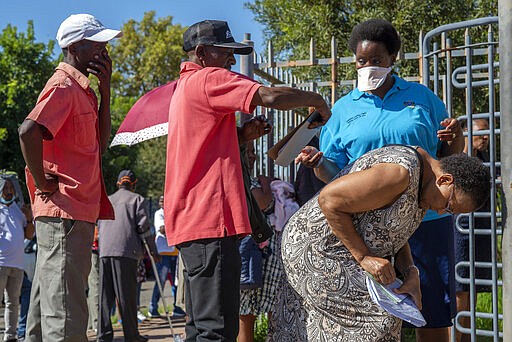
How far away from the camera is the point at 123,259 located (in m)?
8.55

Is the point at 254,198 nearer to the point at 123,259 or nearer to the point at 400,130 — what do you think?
the point at 400,130

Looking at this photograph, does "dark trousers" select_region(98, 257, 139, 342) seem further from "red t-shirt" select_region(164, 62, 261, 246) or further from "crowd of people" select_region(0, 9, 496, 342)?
"red t-shirt" select_region(164, 62, 261, 246)

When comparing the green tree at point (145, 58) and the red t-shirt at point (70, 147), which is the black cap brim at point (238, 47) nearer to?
the red t-shirt at point (70, 147)

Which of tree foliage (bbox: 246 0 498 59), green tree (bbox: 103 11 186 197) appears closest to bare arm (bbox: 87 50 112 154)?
tree foliage (bbox: 246 0 498 59)

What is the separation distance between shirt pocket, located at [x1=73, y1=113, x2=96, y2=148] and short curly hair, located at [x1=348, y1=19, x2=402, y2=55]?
1.53 metres

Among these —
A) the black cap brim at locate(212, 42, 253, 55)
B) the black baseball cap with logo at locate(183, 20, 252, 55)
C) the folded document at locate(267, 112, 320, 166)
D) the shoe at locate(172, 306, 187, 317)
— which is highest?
the black baseball cap with logo at locate(183, 20, 252, 55)

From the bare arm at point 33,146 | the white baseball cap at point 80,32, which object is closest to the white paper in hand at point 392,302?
the bare arm at point 33,146

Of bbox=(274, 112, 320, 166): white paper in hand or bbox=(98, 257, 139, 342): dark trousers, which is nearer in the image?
bbox=(274, 112, 320, 166): white paper in hand

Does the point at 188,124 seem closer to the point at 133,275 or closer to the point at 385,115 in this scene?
the point at 385,115

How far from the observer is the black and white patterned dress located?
333 centimetres

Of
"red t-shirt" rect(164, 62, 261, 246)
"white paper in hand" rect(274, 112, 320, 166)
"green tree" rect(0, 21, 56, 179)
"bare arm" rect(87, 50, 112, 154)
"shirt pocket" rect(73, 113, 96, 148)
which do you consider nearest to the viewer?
"red t-shirt" rect(164, 62, 261, 246)

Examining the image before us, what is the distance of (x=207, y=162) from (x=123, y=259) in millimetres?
5185

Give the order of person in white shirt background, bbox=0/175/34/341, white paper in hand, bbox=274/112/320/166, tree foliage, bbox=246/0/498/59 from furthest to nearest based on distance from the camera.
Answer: tree foliage, bbox=246/0/498/59 < person in white shirt background, bbox=0/175/34/341 < white paper in hand, bbox=274/112/320/166

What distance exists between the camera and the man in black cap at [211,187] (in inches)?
137
